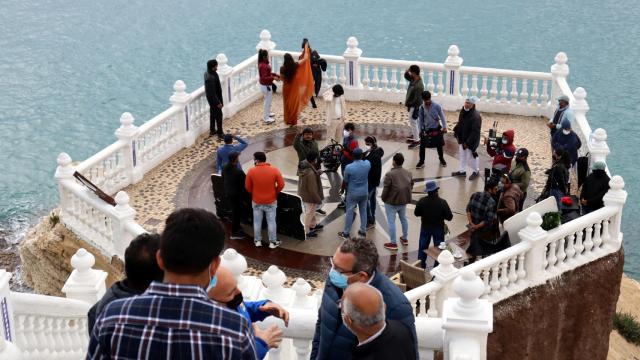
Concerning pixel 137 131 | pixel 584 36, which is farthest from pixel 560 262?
pixel 584 36

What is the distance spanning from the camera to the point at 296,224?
14812 mm

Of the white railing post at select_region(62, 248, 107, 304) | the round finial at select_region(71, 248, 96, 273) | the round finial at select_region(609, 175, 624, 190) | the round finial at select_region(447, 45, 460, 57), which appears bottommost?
the white railing post at select_region(62, 248, 107, 304)

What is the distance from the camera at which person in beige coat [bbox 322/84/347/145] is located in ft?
57.6

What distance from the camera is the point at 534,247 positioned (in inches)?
531

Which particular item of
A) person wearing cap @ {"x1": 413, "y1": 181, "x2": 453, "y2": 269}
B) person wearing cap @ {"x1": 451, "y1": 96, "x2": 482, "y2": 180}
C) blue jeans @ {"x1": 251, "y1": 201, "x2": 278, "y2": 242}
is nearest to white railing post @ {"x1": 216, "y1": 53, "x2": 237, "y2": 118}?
person wearing cap @ {"x1": 451, "y1": 96, "x2": 482, "y2": 180}

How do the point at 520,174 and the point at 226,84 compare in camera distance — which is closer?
the point at 520,174

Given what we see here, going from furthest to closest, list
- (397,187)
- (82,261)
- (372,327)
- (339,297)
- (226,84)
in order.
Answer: (226,84), (397,187), (82,261), (339,297), (372,327)

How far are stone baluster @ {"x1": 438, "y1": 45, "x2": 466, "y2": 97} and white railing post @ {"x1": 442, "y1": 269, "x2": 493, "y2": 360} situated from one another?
43.8 feet

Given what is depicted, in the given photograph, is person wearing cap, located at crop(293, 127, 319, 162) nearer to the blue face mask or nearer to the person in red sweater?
the person in red sweater

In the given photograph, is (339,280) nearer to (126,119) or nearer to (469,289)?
(469,289)

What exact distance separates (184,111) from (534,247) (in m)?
7.50

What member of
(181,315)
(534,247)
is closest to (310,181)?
(534,247)

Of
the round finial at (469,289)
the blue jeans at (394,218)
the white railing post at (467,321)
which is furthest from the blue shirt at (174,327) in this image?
the blue jeans at (394,218)

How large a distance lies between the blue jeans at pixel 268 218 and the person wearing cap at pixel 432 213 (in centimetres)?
225
